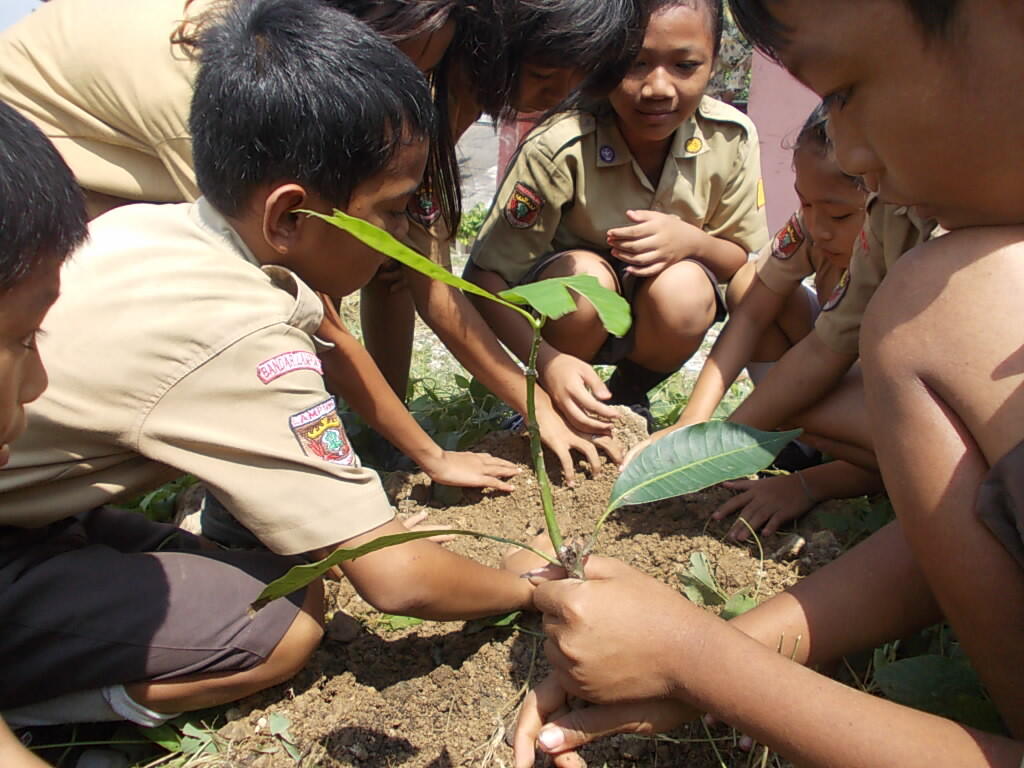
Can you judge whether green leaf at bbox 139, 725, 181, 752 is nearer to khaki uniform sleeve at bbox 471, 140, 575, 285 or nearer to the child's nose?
khaki uniform sleeve at bbox 471, 140, 575, 285

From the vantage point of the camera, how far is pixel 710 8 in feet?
6.34

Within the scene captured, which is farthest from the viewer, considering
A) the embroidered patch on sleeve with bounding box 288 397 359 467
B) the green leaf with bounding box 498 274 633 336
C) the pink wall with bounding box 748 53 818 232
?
the pink wall with bounding box 748 53 818 232

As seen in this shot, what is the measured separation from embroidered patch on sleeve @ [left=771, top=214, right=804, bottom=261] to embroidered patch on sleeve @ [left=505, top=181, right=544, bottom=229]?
0.58m

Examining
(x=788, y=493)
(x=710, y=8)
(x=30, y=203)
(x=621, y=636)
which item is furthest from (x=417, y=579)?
(x=710, y=8)

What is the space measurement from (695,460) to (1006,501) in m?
0.33

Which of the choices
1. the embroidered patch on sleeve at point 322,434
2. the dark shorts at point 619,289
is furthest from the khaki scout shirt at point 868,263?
the embroidered patch on sleeve at point 322,434

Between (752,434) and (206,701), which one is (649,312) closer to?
(752,434)

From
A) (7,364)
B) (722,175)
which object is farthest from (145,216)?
(722,175)

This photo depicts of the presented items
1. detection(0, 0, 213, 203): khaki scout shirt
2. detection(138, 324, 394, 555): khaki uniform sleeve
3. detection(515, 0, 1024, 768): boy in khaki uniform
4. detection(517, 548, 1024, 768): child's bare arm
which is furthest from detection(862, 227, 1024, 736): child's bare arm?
detection(0, 0, 213, 203): khaki scout shirt

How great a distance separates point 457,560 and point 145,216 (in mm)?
689

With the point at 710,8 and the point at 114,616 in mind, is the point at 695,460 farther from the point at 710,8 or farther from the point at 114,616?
the point at 710,8

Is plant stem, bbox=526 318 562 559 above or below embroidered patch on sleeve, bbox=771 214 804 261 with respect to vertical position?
above

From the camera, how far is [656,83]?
1.91m

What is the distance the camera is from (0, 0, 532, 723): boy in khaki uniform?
1.09 m
